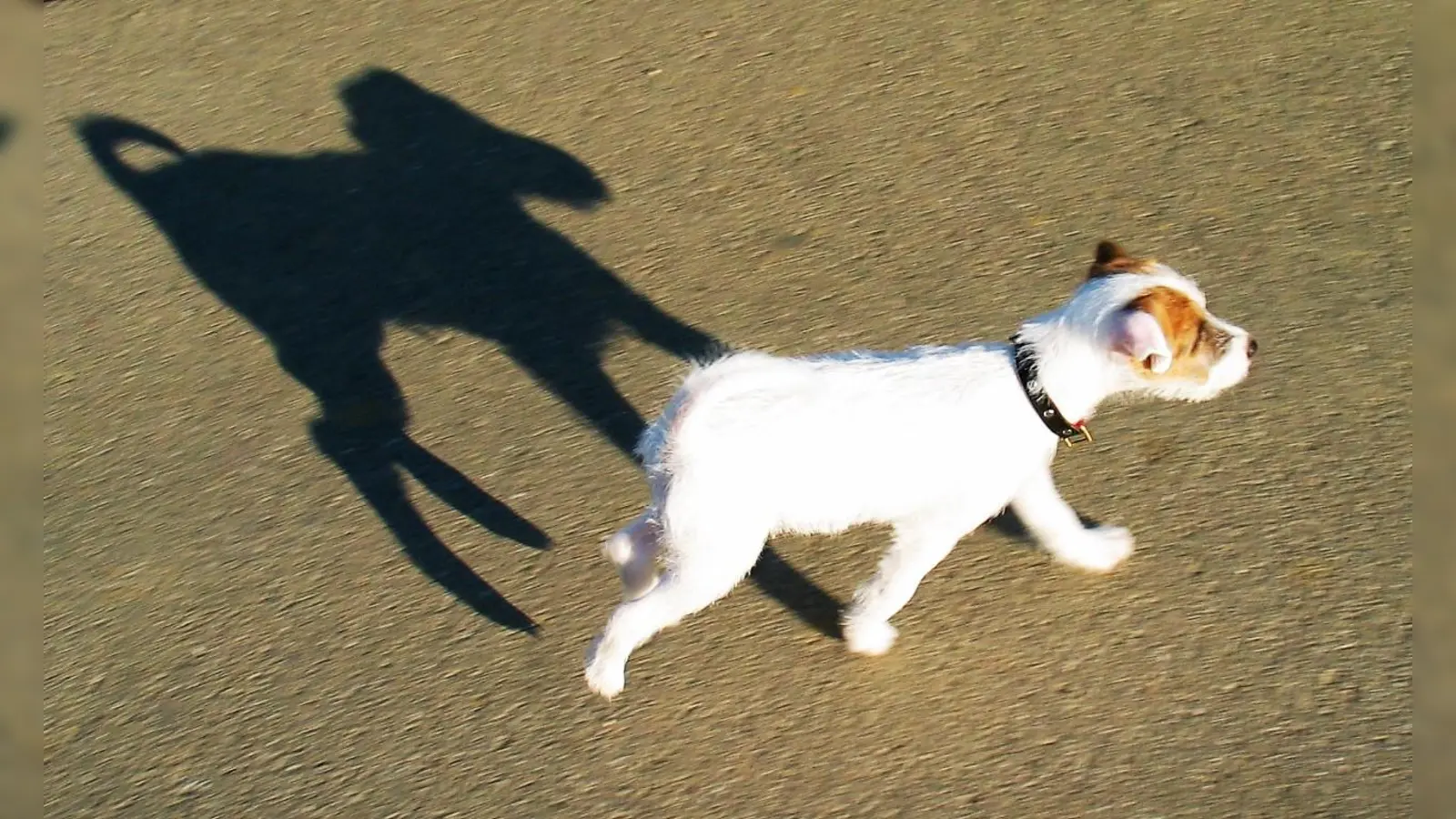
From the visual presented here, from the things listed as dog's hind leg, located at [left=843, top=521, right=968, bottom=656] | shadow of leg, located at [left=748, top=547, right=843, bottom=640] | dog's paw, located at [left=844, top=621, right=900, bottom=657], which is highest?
dog's hind leg, located at [left=843, top=521, right=968, bottom=656]

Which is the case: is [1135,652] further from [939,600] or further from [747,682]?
[747,682]

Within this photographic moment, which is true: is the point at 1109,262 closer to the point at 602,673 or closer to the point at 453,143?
the point at 602,673

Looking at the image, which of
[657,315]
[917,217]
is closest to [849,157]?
[917,217]

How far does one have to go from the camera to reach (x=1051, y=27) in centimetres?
542

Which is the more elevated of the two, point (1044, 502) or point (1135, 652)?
point (1044, 502)

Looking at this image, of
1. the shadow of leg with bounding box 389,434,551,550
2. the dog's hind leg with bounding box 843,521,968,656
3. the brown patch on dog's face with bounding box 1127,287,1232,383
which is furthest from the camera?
the shadow of leg with bounding box 389,434,551,550

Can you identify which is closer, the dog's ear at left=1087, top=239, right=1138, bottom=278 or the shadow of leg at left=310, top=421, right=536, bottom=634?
the dog's ear at left=1087, top=239, right=1138, bottom=278

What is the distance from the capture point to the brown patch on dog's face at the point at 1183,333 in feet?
11.0

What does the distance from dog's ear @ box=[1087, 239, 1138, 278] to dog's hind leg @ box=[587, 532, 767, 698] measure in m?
1.11

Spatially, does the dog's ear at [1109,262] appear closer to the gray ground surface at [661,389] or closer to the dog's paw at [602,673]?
the gray ground surface at [661,389]

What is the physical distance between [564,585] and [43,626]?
1.64 m

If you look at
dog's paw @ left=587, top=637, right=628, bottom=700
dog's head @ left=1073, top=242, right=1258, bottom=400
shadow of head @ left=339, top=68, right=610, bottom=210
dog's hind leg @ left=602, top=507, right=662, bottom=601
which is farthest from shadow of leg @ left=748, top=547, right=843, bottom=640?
shadow of head @ left=339, top=68, right=610, bottom=210

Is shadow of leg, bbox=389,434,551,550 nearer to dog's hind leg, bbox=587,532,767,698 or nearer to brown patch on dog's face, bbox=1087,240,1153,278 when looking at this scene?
dog's hind leg, bbox=587,532,767,698

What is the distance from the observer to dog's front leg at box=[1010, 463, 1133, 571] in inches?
148
